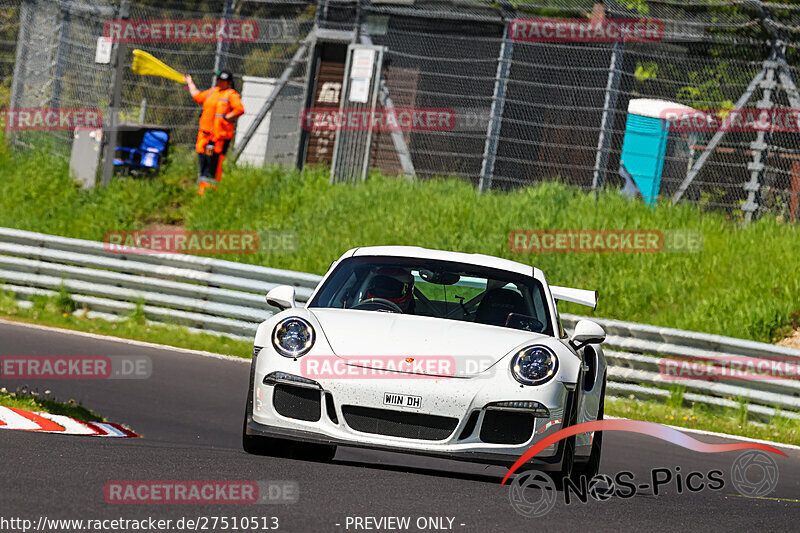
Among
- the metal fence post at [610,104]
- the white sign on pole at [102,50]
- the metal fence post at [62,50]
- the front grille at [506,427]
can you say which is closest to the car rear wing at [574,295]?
the front grille at [506,427]

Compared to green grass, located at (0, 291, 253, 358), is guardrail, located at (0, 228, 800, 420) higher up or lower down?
higher up

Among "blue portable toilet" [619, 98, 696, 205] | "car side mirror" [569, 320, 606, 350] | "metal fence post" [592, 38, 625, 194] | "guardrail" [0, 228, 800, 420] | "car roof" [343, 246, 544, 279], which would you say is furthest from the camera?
"blue portable toilet" [619, 98, 696, 205]

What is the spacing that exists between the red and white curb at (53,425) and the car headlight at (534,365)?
8.44ft

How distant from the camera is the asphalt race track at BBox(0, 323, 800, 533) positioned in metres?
5.27

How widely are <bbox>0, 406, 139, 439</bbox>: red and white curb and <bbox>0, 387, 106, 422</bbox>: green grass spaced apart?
130mm

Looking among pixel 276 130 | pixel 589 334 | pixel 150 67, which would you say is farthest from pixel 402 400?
pixel 276 130

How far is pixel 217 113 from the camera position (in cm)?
1803

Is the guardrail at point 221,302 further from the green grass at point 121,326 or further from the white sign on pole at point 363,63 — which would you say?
the white sign on pole at point 363,63

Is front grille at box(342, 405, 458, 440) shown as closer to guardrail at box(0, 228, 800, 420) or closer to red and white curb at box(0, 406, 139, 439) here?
red and white curb at box(0, 406, 139, 439)

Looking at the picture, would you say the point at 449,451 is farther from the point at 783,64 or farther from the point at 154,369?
the point at 783,64

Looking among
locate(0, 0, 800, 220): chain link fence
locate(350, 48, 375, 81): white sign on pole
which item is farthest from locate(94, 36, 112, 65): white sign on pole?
locate(350, 48, 375, 81): white sign on pole

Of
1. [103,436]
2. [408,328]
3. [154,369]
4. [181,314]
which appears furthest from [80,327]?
[408,328]

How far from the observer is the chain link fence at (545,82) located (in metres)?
16.2

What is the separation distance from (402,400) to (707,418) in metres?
6.26
